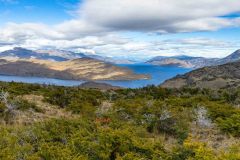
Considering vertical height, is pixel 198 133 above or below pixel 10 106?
below

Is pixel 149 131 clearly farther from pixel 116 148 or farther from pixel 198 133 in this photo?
pixel 116 148

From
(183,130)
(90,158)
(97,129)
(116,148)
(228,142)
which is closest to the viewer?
(90,158)

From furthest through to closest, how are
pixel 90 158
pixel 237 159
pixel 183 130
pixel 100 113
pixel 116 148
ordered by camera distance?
1. pixel 100 113
2. pixel 183 130
3. pixel 116 148
4. pixel 90 158
5. pixel 237 159

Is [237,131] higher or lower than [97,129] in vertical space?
lower

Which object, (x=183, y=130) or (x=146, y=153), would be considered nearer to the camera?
(x=146, y=153)

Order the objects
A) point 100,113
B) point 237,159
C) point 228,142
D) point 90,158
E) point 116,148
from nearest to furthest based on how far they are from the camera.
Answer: point 237,159 < point 90,158 < point 116,148 < point 228,142 < point 100,113

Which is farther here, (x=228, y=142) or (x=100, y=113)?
(x=100, y=113)

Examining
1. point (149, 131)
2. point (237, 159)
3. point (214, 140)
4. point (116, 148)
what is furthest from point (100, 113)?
point (237, 159)

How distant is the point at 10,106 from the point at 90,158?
364 inches

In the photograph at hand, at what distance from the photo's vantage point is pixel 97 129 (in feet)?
39.4

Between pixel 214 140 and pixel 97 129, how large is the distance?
5390 millimetres

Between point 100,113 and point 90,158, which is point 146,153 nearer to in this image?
point 90,158

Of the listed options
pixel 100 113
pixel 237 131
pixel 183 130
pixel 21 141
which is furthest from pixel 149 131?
pixel 21 141

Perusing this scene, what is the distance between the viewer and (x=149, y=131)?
15.7 meters
